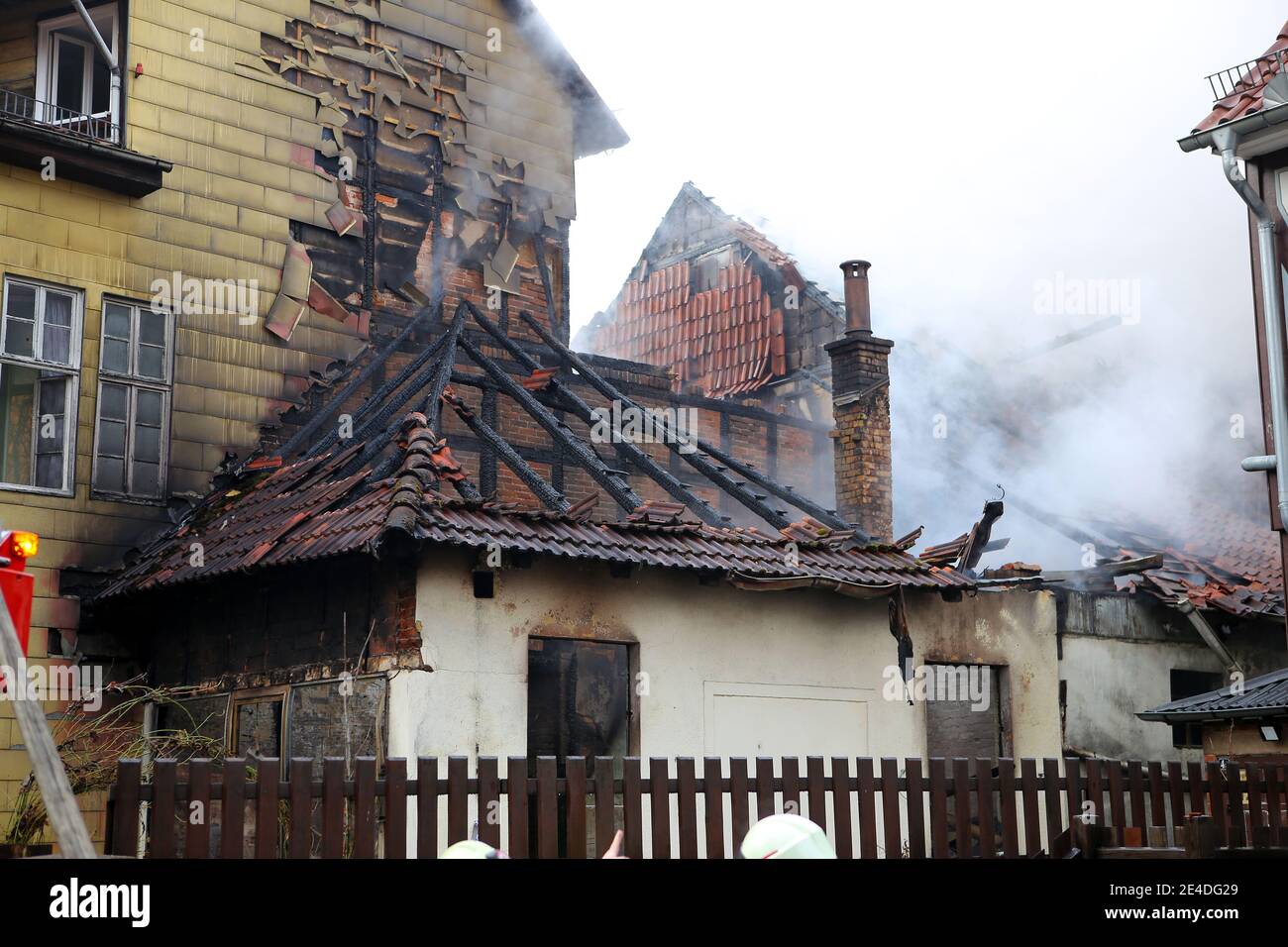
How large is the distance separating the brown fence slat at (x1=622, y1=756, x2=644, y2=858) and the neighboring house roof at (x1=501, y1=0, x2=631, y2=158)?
1263cm

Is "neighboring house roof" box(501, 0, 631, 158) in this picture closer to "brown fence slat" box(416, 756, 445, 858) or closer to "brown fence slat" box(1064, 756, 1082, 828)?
"brown fence slat" box(1064, 756, 1082, 828)

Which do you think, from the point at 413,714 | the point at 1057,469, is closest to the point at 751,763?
the point at 413,714

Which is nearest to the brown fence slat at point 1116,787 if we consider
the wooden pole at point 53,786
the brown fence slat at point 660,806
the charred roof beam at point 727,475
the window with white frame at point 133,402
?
the brown fence slat at point 660,806

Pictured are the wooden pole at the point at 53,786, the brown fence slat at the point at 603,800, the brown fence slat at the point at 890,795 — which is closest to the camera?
the wooden pole at the point at 53,786

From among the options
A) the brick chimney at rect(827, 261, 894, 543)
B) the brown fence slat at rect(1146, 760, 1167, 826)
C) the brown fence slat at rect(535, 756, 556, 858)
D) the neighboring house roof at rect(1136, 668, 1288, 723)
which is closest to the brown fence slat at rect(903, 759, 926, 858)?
the brown fence slat at rect(1146, 760, 1167, 826)

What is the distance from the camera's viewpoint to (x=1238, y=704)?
14.1 m

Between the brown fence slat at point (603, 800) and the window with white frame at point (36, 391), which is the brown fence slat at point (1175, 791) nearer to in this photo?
the brown fence slat at point (603, 800)

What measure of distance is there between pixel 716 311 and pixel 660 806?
19215 mm

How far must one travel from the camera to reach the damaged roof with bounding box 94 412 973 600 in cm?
1036

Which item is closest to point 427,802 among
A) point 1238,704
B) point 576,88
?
point 1238,704

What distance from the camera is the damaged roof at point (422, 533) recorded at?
10359 mm

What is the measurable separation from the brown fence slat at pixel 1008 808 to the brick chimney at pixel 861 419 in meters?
8.75

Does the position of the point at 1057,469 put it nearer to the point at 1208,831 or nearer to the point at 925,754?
the point at 925,754

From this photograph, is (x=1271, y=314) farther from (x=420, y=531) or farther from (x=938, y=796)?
(x=420, y=531)
